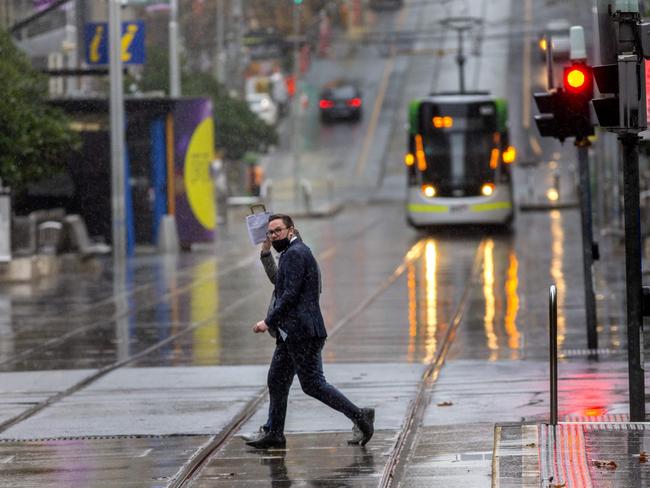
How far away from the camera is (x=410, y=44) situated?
86125 millimetres

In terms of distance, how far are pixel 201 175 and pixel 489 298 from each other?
1508cm

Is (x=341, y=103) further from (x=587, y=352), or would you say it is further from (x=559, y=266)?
(x=587, y=352)

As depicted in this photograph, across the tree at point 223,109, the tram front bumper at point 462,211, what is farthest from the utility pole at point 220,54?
the tram front bumper at point 462,211

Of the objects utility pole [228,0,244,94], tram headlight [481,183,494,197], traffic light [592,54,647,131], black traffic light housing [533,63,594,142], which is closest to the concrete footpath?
traffic light [592,54,647,131]

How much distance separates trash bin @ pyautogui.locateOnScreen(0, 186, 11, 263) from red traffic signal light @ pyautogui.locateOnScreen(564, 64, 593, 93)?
590 inches

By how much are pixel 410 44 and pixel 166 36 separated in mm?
21042

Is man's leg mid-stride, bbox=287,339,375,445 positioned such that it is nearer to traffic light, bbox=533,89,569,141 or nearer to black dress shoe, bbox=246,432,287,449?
black dress shoe, bbox=246,432,287,449

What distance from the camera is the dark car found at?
242 ft

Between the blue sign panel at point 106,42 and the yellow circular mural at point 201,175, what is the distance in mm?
3438

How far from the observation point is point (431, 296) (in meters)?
24.0

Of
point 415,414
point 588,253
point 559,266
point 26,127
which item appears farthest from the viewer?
point 26,127

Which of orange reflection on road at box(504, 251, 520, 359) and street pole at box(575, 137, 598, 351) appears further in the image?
orange reflection on road at box(504, 251, 520, 359)

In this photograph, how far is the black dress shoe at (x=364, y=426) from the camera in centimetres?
1116

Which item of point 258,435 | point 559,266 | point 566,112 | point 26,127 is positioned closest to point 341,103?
point 26,127
